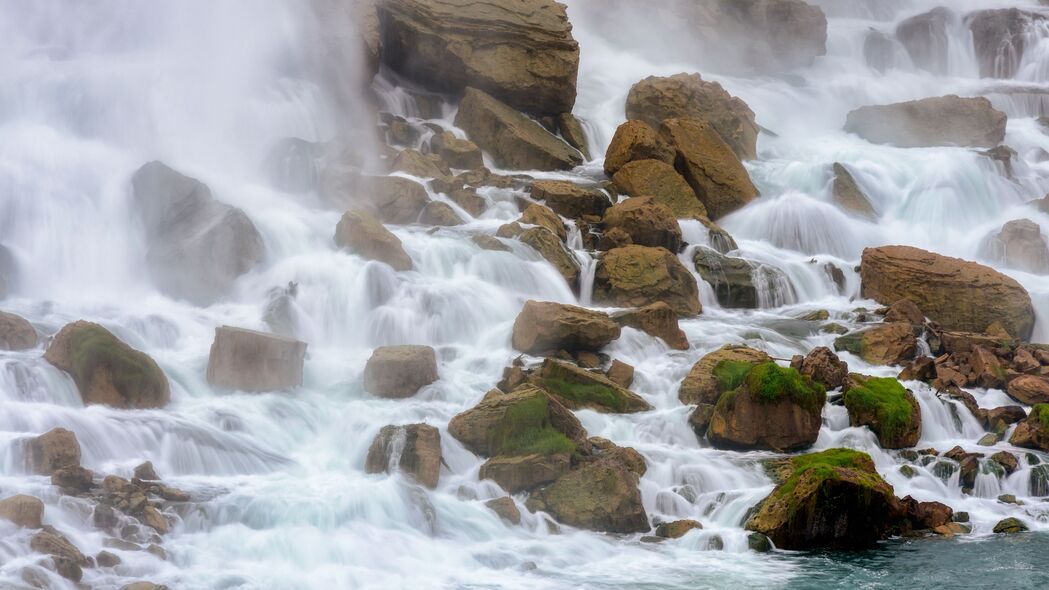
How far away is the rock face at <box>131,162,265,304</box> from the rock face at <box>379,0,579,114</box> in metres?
9.82

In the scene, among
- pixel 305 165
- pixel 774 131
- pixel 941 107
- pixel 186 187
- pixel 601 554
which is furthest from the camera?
pixel 774 131

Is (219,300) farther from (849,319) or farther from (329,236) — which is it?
(849,319)

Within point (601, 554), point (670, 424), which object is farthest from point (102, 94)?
point (601, 554)

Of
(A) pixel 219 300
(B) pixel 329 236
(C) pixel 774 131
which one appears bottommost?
(A) pixel 219 300

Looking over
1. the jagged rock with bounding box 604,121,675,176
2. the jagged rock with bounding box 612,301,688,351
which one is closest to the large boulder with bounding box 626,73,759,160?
the jagged rock with bounding box 604,121,675,176

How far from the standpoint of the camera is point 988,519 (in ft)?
46.4

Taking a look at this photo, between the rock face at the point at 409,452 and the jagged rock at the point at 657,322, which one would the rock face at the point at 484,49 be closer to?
the jagged rock at the point at 657,322

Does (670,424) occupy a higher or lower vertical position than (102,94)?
lower

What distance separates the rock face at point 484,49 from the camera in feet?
96.1

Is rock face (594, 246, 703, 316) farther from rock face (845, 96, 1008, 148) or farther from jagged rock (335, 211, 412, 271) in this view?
rock face (845, 96, 1008, 148)

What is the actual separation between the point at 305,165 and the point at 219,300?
5.80 meters

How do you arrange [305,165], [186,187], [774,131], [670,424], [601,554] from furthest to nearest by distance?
[774,131] < [305,165] < [186,187] < [670,424] < [601,554]

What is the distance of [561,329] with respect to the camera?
1784cm

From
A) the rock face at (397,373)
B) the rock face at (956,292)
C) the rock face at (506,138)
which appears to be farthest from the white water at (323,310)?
the rock face at (506,138)
